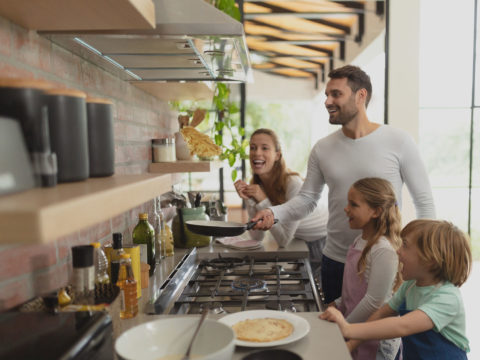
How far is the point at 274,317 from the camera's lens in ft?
4.03

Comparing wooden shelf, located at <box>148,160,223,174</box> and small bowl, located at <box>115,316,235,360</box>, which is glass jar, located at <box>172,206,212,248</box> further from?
small bowl, located at <box>115,316,235,360</box>

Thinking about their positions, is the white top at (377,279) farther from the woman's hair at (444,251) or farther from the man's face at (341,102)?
the man's face at (341,102)

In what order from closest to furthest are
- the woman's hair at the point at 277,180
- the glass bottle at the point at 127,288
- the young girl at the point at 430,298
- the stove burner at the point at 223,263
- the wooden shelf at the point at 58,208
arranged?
the wooden shelf at the point at 58,208 → the glass bottle at the point at 127,288 → the young girl at the point at 430,298 → the stove burner at the point at 223,263 → the woman's hair at the point at 277,180

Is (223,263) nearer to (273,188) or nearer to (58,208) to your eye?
(273,188)

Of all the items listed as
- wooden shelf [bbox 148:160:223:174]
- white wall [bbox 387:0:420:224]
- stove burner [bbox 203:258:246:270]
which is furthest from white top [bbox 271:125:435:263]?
white wall [bbox 387:0:420:224]

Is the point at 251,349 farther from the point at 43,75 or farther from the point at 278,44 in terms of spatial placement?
the point at 278,44

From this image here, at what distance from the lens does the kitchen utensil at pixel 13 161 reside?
58 centimetres

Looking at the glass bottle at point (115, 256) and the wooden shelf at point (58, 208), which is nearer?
the wooden shelf at point (58, 208)

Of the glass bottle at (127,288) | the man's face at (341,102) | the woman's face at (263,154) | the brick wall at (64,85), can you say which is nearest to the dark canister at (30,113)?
the brick wall at (64,85)

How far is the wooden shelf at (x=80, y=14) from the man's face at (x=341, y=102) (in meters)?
1.27

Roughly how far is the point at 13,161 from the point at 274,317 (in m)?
0.86

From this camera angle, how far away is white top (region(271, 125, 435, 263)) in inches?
82.0

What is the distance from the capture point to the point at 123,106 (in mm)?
1874

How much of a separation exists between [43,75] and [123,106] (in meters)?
0.71
